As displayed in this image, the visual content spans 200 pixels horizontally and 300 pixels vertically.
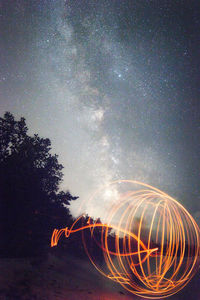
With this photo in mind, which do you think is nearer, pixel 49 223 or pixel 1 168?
pixel 1 168

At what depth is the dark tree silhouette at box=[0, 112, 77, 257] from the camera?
12.7m

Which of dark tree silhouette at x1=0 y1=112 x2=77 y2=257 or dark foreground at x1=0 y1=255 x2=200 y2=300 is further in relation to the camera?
dark tree silhouette at x1=0 y1=112 x2=77 y2=257

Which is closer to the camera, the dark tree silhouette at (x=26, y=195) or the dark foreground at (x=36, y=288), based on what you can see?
the dark foreground at (x=36, y=288)

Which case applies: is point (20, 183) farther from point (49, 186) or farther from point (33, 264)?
point (33, 264)

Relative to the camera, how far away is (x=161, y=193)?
1084 centimetres

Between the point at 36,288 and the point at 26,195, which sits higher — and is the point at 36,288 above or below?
below

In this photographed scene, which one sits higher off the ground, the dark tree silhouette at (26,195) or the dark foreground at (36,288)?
the dark tree silhouette at (26,195)

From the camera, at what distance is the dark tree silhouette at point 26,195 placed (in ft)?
41.8

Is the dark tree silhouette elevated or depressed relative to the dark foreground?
elevated

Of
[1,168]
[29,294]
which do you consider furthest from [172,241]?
[1,168]

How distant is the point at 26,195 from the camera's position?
13.7 m

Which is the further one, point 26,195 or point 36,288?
point 26,195

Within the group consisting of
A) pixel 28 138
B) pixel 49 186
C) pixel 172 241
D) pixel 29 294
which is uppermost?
pixel 28 138

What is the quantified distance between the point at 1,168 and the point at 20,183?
1643 mm
